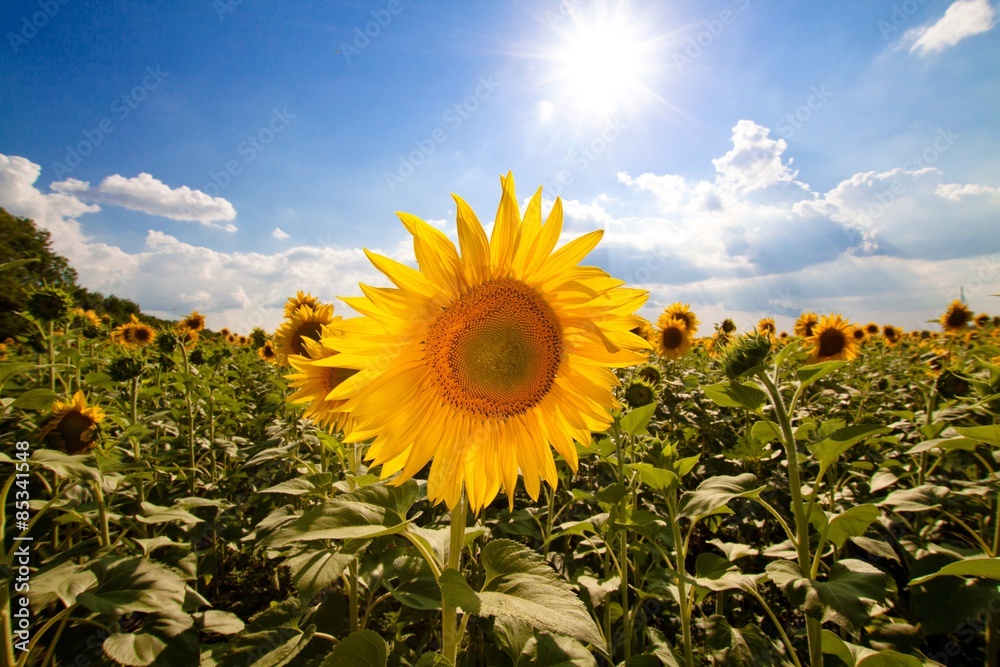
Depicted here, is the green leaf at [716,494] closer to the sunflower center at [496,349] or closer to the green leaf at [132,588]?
the sunflower center at [496,349]

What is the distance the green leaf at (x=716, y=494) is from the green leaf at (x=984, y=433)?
31.7 inches

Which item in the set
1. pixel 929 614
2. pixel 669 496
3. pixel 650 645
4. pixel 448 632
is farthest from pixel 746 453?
pixel 448 632

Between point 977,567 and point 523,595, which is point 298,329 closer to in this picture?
point 523,595

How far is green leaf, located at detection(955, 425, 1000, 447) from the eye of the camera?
1734 millimetres

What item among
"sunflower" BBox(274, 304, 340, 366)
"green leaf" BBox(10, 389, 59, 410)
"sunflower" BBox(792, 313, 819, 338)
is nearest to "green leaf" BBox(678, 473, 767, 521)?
"green leaf" BBox(10, 389, 59, 410)

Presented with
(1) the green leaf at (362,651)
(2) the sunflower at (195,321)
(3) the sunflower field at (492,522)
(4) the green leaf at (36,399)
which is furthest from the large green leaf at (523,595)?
(2) the sunflower at (195,321)

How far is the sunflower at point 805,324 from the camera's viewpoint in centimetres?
750

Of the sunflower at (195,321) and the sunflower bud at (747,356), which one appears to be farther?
the sunflower at (195,321)

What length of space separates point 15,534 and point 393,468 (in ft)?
7.48

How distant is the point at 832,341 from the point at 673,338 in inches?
84.7

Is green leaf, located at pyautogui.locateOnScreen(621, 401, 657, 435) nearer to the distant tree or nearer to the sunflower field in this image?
the sunflower field

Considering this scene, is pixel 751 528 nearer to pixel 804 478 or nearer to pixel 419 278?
pixel 804 478

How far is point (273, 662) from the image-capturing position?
1736 millimetres

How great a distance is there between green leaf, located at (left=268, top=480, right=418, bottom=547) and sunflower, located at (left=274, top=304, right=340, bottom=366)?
7.60 feet
